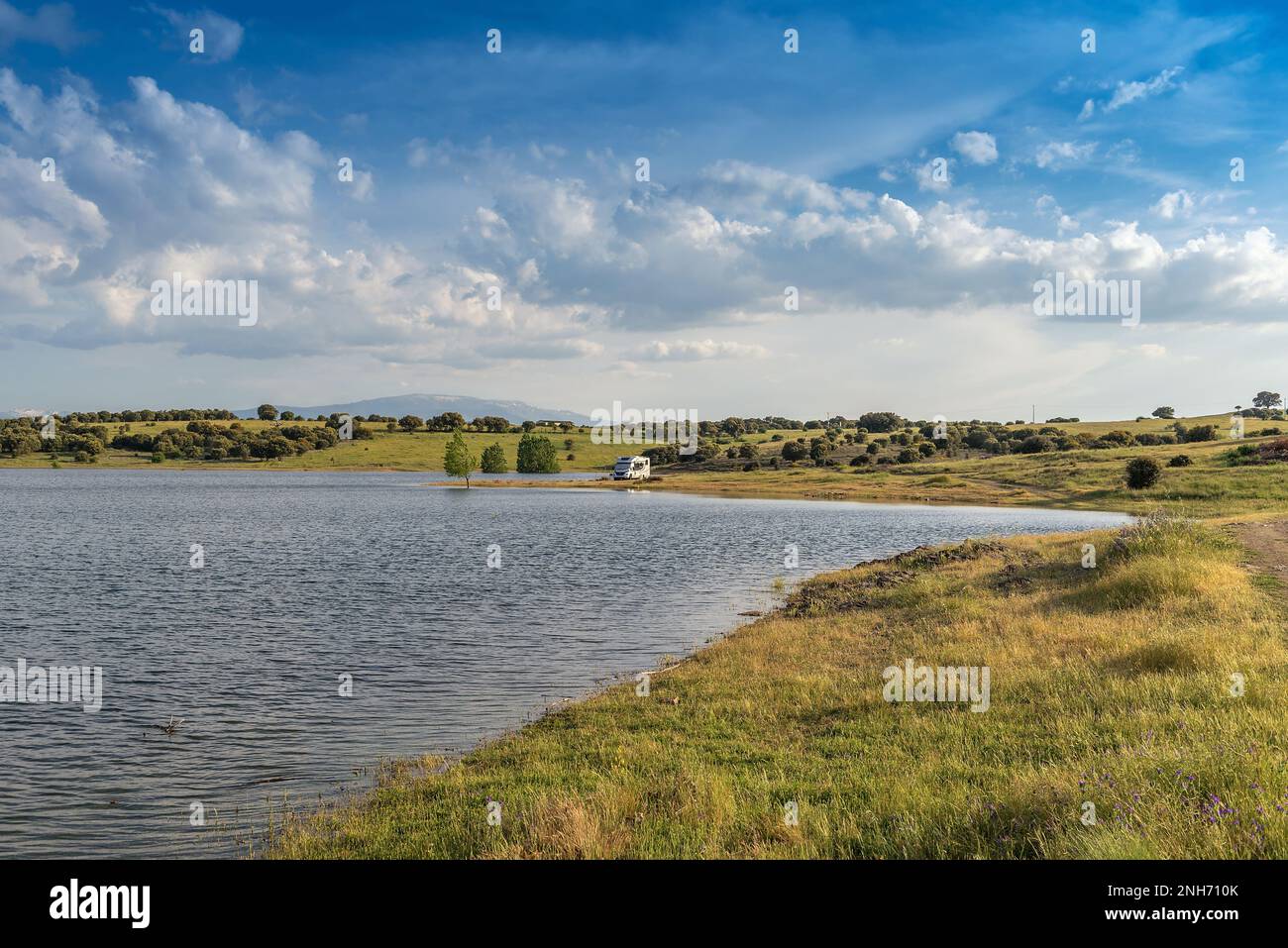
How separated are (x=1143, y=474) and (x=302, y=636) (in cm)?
9292

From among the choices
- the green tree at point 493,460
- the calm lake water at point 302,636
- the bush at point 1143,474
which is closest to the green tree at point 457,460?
the green tree at point 493,460

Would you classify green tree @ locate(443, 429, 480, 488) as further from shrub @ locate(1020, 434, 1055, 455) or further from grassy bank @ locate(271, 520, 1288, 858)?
grassy bank @ locate(271, 520, 1288, 858)

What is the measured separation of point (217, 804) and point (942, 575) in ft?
97.2

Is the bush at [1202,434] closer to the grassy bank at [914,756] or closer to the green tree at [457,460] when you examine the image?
the green tree at [457,460]

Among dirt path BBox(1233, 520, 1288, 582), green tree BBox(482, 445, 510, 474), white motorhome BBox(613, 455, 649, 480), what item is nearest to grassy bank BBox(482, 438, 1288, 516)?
white motorhome BBox(613, 455, 649, 480)

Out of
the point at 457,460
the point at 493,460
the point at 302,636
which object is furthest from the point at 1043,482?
the point at 493,460

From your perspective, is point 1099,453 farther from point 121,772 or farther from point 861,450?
point 121,772

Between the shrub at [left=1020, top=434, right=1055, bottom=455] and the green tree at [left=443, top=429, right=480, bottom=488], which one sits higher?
the shrub at [left=1020, top=434, right=1055, bottom=455]

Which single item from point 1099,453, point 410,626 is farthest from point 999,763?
A: point 1099,453

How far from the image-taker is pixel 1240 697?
14375mm

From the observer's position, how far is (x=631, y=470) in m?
179

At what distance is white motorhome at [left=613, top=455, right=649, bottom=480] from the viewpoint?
179 metres

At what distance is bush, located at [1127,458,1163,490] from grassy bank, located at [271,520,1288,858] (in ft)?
245

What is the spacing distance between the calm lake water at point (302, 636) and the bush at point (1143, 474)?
69.3 feet
